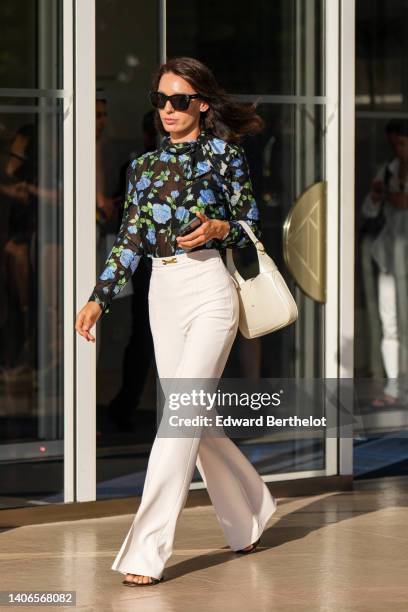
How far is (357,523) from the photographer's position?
22.9 ft

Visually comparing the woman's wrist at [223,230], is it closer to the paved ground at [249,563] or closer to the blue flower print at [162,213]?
→ the blue flower print at [162,213]

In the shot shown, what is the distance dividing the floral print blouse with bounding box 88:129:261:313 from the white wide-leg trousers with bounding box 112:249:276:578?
0.33 feet

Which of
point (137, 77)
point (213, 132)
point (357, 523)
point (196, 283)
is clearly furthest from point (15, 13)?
point (357, 523)

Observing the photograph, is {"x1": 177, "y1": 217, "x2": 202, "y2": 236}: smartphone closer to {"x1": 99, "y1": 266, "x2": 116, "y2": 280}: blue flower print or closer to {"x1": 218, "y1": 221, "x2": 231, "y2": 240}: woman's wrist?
{"x1": 218, "y1": 221, "x2": 231, "y2": 240}: woman's wrist

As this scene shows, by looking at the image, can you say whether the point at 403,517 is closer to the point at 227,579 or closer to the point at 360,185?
the point at 227,579

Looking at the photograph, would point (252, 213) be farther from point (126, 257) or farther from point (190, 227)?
point (126, 257)

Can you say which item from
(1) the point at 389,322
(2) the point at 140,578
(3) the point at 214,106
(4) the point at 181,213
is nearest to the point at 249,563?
(2) the point at 140,578

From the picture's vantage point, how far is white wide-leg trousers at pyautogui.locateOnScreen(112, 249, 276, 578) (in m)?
5.63

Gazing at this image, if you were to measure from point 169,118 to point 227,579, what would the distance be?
1.80 metres

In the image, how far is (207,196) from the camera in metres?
5.83

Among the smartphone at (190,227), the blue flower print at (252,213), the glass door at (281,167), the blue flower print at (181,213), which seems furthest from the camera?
the glass door at (281,167)

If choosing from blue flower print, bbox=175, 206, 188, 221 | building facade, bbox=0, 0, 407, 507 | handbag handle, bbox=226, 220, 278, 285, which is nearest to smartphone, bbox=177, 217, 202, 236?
blue flower print, bbox=175, 206, 188, 221

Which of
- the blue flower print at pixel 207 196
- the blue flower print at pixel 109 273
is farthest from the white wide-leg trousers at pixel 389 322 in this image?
the blue flower print at pixel 109 273

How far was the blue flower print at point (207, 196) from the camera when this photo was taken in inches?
229
